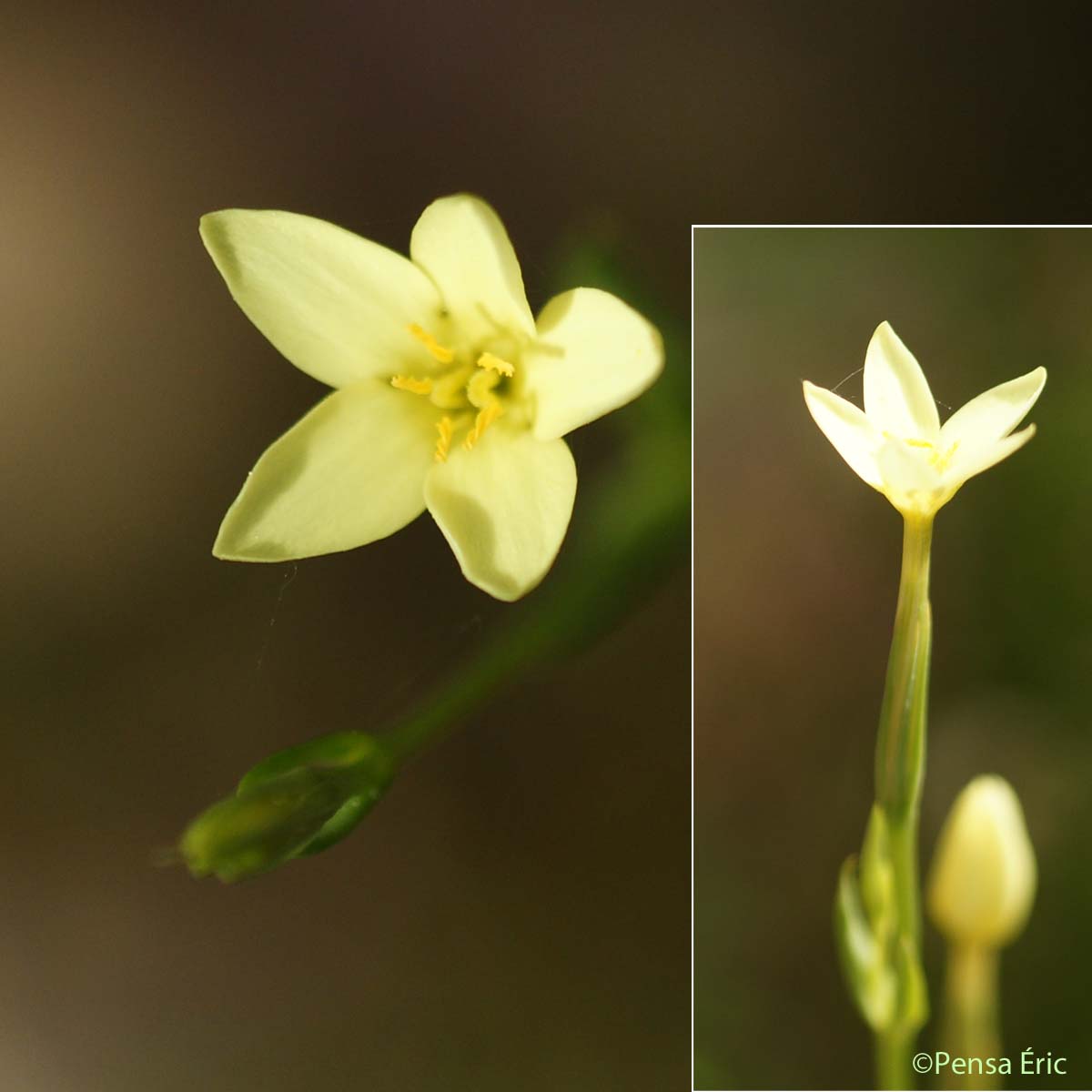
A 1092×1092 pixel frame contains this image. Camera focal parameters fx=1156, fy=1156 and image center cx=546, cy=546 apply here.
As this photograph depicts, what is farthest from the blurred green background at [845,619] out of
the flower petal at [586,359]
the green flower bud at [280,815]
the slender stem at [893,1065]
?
the green flower bud at [280,815]

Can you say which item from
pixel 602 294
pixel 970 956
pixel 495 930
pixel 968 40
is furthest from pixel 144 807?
pixel 968 40

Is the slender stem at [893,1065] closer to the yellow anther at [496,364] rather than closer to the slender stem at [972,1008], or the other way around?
the slender stem at [972,1008]

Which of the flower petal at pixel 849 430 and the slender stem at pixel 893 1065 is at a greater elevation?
the flower petal at pixel 849 430

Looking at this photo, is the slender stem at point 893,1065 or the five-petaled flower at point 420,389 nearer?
the five-petaled flower at point 420,389

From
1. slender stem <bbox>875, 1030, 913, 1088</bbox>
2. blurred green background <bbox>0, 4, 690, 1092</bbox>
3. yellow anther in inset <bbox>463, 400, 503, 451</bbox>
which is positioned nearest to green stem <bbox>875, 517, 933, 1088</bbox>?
slender stem <bbox>875, 1030, 913, 1088</bbox>

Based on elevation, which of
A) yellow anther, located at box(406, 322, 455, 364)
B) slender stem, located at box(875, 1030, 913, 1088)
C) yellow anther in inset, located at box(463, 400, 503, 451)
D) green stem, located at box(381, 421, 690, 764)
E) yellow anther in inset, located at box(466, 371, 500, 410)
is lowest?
slender stem, located at box(875, 1030, 913, 1088)

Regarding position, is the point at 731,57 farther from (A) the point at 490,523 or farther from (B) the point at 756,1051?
(B) the point at 756,1051

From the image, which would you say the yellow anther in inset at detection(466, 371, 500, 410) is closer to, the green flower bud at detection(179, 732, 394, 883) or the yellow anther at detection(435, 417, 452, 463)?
the yellow anther at detection(435, 417, 452, 463)
